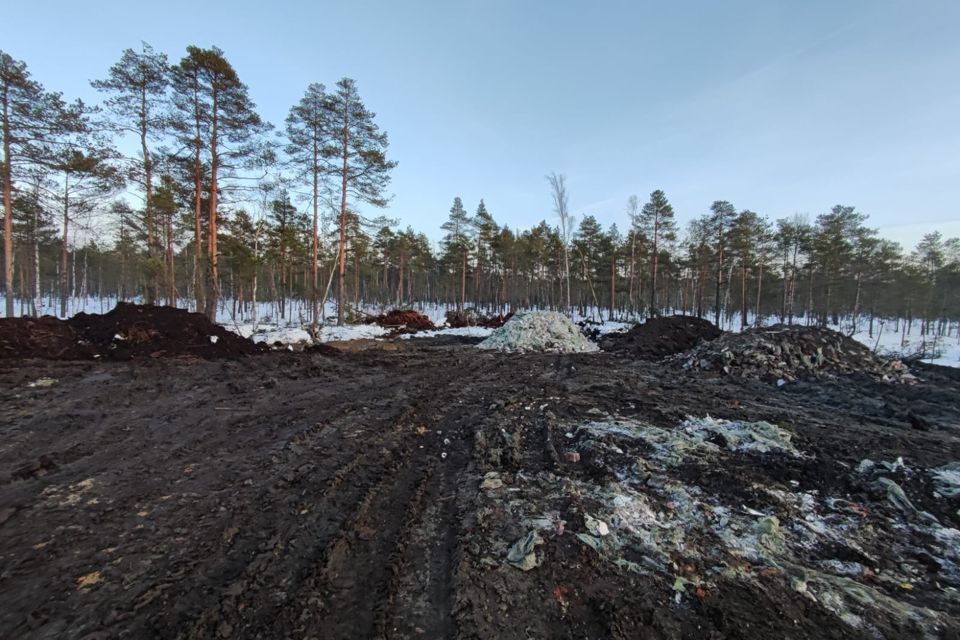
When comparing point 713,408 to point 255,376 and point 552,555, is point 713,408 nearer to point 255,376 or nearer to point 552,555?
point 552,555

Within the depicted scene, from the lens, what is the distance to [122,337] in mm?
9250

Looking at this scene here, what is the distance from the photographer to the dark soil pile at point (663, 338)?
43.8 ft

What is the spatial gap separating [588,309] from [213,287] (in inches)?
1598

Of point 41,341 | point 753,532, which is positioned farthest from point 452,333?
point 753,532

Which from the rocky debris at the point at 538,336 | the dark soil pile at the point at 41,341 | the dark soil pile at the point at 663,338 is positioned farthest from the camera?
the rocky debris at the point at 538,336

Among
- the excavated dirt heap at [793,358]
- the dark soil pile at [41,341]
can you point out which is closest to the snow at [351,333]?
the dark soil pile at [41,341]

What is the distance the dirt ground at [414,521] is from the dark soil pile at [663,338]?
7282 mm

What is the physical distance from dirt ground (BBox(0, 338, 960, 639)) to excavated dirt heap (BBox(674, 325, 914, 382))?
3.00 metres

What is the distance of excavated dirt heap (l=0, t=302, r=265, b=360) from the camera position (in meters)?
8.21

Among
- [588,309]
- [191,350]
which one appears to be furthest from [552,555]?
[588,309]

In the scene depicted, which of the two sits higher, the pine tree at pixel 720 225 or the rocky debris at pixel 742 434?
the pine tree at pixel 720 225

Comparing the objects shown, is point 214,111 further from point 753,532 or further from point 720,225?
point 720,225

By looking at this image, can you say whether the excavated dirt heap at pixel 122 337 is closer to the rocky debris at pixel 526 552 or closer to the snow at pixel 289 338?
the snow at pixel 289 338

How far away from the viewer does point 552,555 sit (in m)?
2.34
